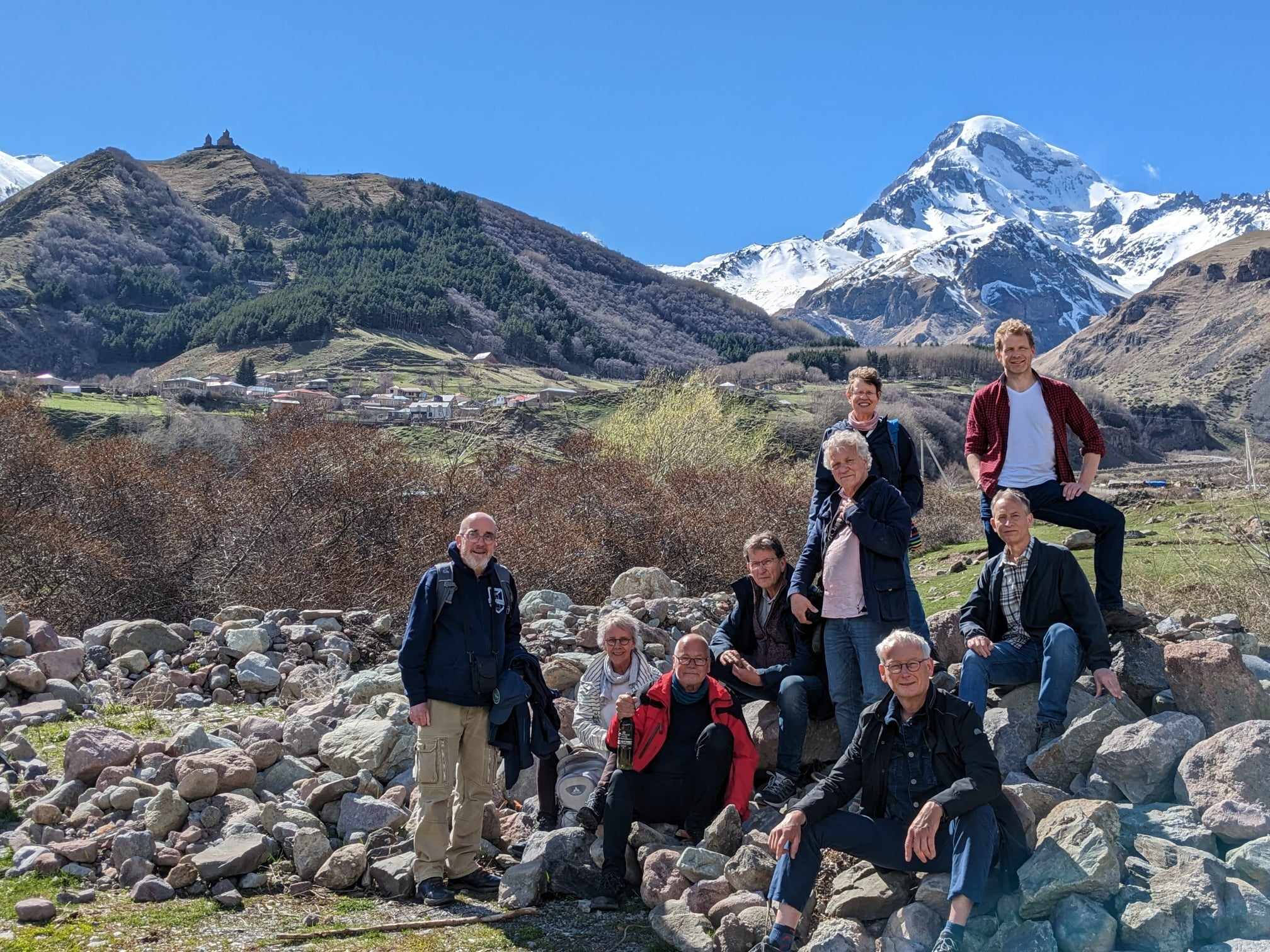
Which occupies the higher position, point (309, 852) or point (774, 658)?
point (774, 658)

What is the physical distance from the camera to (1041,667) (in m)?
6.14

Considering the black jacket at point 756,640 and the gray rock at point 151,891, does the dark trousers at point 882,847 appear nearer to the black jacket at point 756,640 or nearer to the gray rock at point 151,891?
the black jacket at point 756,640

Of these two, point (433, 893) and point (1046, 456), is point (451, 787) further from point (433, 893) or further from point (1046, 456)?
point (1046, 456)

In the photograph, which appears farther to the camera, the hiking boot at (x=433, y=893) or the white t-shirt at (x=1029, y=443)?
the white t-shirt at (x=1029, y=443)

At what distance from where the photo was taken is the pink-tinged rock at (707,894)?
5.74 m

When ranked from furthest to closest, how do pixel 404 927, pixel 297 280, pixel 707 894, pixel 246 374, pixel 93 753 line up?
pixel 297 280 → pixel 246 374 → pixel 93 753 → pixel 404 927 → pixel 707 894

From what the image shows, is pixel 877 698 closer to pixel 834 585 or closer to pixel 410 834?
pixel 834 585

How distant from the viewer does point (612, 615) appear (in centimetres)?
712

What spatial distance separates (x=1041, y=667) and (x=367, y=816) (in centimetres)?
439

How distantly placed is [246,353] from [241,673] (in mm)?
106009

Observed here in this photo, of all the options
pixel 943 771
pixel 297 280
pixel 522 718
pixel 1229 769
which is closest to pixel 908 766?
pixel 943 771

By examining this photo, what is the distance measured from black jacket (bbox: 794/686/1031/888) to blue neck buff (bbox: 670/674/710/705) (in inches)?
57.2

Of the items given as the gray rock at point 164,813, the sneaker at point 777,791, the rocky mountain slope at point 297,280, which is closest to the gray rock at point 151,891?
the gray rock at point 164,813

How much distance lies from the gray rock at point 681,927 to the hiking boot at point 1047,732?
215cm
